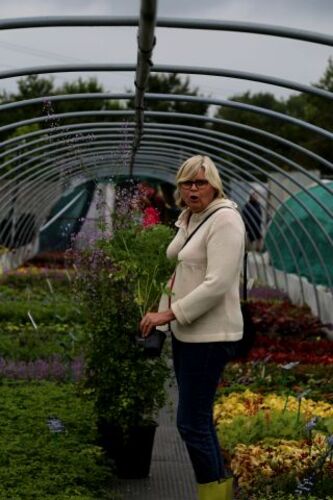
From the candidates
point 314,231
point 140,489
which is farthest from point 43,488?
point 314,231

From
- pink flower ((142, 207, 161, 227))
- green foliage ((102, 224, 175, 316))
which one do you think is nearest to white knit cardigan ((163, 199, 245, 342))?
green foliage ((102, 224, 175, 316))

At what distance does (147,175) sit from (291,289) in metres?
7.02

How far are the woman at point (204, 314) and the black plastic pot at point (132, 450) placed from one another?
1.19 m

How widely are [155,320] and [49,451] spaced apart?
4.83 feet

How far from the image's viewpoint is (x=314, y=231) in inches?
669

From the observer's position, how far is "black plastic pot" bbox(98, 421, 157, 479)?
6.48m

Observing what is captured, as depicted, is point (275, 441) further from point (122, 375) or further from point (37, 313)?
point (37, 313)

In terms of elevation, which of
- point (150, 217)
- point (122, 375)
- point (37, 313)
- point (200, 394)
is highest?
point (37, 313)

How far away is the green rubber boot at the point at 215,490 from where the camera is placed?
529cm

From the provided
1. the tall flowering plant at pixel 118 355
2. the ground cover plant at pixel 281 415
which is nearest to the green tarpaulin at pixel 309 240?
the ground cover plant at pixel 281 415

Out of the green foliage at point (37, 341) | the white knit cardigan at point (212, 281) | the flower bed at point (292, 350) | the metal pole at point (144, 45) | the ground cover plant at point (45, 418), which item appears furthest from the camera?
the flower bed at point (292, 350)

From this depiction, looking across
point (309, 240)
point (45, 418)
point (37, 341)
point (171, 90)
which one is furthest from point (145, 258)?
point (171, 90)

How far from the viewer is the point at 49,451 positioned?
637 centimetres

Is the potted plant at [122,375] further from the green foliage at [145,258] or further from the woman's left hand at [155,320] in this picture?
the woman's left hand at [155,320]
